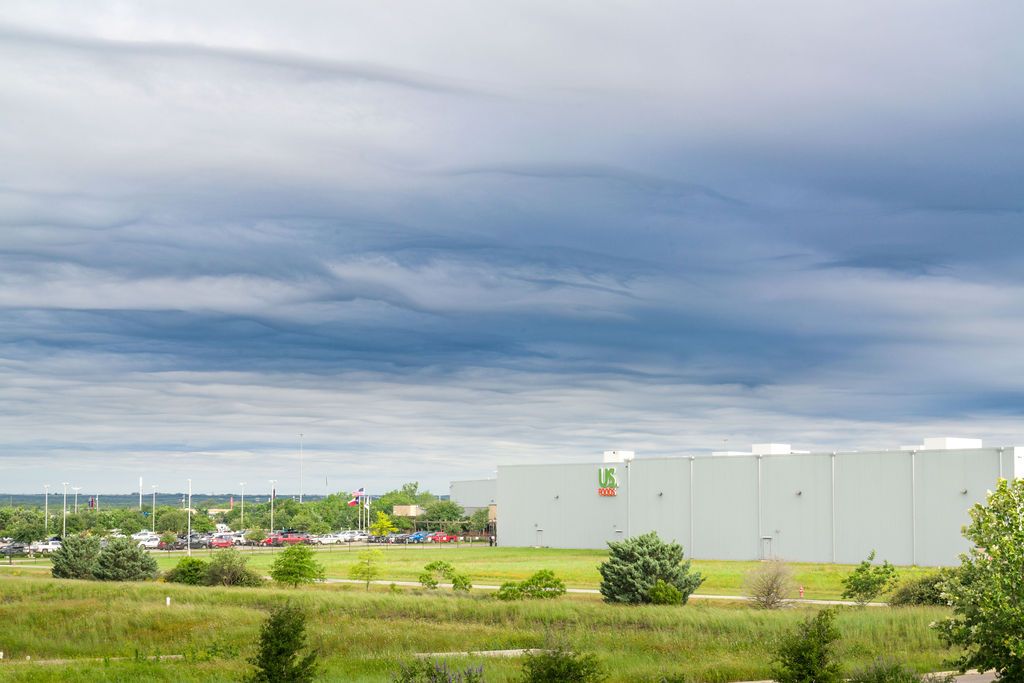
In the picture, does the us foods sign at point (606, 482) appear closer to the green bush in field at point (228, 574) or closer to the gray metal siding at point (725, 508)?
the gray metal siding at point (725, 508)

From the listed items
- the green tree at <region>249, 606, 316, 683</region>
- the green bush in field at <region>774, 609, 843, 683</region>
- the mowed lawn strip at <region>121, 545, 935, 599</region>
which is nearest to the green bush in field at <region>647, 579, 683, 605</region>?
the mowed lawn strip at <region>121, 545, 935, 599</region>

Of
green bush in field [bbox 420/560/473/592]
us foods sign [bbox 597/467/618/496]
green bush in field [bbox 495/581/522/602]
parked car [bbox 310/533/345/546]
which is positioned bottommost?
parked car [bbox 310/533/345/546]

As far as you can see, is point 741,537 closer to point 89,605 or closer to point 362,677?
point 89,605

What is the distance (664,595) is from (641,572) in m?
2.16

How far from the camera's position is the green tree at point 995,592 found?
18156 mm

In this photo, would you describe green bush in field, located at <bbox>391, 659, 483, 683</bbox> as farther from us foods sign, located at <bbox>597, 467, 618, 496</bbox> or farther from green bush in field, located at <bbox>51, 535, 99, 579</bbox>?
us foods sign, located at <bbox>597, 467, 618, 496</bbox>

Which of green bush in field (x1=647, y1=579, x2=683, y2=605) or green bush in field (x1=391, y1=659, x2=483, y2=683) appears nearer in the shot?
green bush in field (x1=391, y1=659, x2=483, y2=683)

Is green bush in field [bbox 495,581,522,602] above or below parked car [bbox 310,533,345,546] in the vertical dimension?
above

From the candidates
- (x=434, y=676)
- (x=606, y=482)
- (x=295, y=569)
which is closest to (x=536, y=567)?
(x=295, y=569)

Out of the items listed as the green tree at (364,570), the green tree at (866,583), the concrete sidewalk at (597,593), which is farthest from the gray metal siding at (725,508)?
the green tree at (866,583)

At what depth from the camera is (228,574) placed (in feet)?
193

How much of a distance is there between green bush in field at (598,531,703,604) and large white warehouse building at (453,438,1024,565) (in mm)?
33266

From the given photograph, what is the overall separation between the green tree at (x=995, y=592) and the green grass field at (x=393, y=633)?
454cm

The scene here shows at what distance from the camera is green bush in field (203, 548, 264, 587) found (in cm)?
5834
